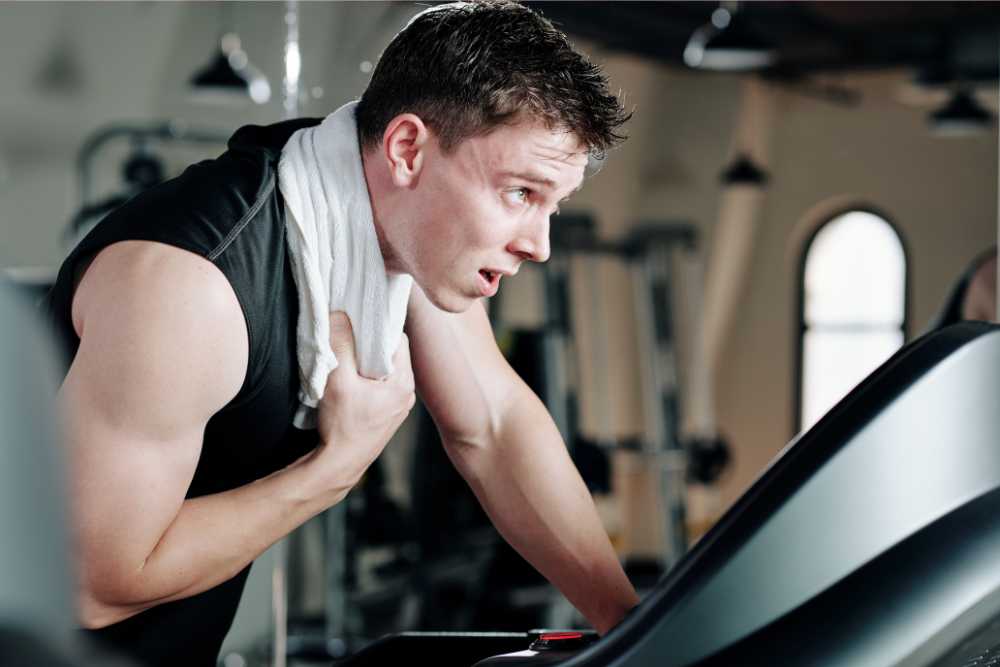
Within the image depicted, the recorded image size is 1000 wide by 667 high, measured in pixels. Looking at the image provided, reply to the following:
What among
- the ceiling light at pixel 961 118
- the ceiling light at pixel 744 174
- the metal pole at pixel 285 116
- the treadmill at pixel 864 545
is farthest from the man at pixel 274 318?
the ceiling light at pixel 744 174

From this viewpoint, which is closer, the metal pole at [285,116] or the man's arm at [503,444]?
the man's arm at [503,444]

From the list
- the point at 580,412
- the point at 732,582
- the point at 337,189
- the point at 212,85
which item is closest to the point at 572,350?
the point at 580,412

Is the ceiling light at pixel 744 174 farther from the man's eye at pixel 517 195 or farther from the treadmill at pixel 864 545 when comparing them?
the treadmill at pixel 864 545

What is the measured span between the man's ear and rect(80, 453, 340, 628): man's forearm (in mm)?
230

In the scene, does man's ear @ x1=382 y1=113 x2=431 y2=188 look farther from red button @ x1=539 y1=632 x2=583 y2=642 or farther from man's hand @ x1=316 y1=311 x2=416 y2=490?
red button @ x1=539 y1=632 x2=583 y2=642

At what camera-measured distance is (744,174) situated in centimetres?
559

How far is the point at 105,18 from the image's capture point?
2.99 m

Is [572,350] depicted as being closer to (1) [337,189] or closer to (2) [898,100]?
(2) [898,100]

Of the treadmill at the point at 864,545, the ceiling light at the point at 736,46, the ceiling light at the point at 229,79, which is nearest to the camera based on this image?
the treadmill at the point at 864,545

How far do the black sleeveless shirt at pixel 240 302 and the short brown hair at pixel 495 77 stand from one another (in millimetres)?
143

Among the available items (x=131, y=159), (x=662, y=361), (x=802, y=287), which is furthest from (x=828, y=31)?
(x=131, y=159)

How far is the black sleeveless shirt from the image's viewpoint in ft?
2.77

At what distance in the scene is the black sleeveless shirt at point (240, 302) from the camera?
2.77 ft

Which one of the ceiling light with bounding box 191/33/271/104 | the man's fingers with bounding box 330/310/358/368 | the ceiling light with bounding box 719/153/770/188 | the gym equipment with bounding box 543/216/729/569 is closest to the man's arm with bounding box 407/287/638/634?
the man's fingers with bounding box 330/310/358/368
